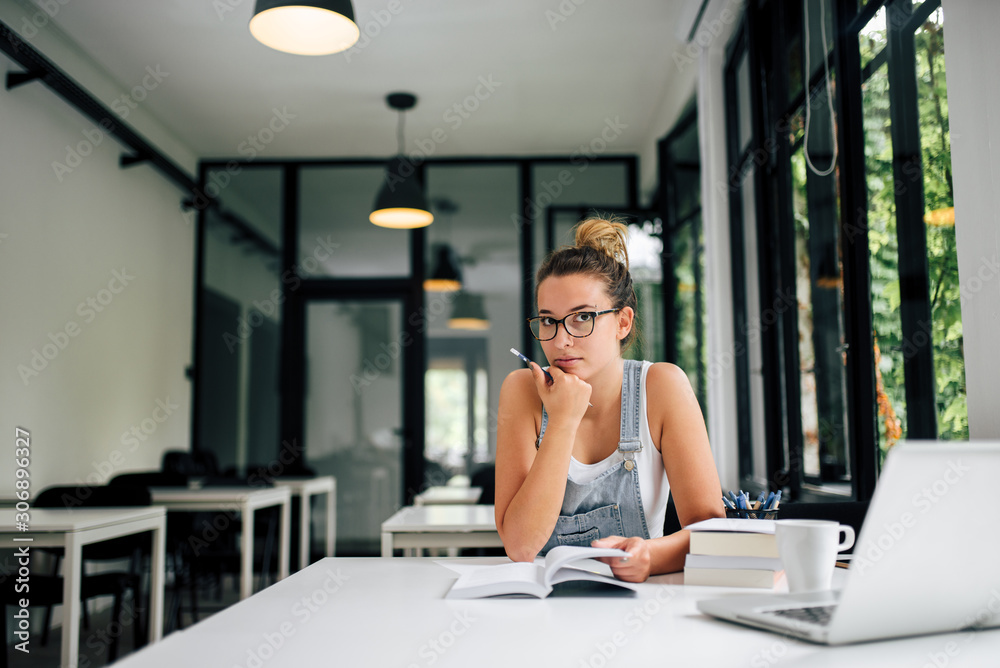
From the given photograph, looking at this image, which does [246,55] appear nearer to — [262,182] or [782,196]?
[262,182]

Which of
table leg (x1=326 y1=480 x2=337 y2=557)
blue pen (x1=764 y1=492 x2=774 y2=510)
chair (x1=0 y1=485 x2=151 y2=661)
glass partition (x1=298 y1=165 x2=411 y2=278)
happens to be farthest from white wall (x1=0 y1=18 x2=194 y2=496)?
blue pen (x1=764 y1=492 x2=774 y2=510)

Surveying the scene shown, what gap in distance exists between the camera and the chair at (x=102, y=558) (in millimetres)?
2799

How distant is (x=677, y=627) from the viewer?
84cm

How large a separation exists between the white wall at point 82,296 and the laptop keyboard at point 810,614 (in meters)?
3.93

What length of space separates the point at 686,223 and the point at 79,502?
12.2ft

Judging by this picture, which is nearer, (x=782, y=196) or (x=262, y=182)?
(x=782, y=196)

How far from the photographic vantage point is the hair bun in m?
1.74

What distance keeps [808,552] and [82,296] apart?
14.9ft

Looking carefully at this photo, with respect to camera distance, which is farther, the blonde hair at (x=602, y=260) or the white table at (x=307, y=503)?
the white table at (x=307, y=503)

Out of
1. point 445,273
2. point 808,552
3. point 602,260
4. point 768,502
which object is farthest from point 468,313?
point 808,552

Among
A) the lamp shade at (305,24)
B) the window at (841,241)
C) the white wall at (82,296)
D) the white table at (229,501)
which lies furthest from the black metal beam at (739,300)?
the white wall at (82,296)

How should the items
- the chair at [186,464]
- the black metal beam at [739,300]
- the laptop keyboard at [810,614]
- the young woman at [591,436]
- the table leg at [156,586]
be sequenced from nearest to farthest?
1. the laptop keyboard at [810,614]
2. the young woman at [591,436]
3. the table leg at [156,586]
4. the black metal beam at [739,300]
5. the chair at [186,464]

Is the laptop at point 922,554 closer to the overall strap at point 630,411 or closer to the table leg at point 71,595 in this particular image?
the overall strap at point 630,411

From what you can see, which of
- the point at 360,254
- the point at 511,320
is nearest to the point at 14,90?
the point at 360,254
